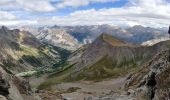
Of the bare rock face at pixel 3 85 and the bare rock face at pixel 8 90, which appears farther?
the bare rock face at pixel 8 90

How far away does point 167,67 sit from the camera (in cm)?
4056

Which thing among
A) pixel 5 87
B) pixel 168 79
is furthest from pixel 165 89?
pixel 5 87

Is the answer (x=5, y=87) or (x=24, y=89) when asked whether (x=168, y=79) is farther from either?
(x=24, y=89)

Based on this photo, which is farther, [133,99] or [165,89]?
[133,99]

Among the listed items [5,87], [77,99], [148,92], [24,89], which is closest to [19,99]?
[5,87]

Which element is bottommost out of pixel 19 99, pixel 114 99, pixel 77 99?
pixel 77 99

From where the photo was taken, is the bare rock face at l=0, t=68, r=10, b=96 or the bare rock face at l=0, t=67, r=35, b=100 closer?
the bare rock face at l=0, t=68, r=10, b=96

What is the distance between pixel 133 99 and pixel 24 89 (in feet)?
60.2

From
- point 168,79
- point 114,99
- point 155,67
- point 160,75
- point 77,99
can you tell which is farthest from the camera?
point 77,99

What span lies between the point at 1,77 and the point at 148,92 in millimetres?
19180

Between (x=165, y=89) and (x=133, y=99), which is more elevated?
(x=165, y=89)

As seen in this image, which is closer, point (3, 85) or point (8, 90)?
point (3, 85)

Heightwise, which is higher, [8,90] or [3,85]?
[3,85]

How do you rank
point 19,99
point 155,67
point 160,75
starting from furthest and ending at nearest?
1. point 155,67
2. point 19,99
3. point 160,75
